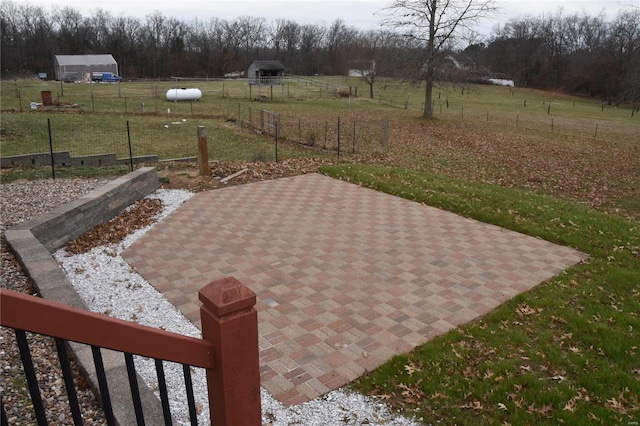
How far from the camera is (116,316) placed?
4961 millimetres

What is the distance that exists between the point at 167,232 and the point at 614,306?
6.18 m

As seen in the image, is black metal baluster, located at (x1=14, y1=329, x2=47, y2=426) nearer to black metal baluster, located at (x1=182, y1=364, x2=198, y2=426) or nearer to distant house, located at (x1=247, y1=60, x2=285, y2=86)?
black metal baluster, located at (x1=182, y1=364, x2=198, y2=426)

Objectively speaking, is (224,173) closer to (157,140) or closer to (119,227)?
(119,227)

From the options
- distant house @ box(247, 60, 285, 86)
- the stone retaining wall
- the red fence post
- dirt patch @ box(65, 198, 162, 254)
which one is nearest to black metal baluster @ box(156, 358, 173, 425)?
the red fence post

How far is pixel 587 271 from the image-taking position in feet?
21.1

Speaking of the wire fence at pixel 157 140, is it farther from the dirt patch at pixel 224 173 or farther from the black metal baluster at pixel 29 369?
the black metal baluster at pixel 29 369

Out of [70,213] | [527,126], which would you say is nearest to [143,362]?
[70,213]

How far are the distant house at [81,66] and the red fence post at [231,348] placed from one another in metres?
65.5

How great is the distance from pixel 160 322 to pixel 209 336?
10.6 feet

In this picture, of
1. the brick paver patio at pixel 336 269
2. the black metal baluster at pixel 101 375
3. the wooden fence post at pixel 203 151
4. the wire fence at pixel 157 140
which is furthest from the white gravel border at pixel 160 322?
the wire fence at pixel 157 140

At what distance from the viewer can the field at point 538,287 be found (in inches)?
153

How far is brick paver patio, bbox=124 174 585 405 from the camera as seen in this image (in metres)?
4.62

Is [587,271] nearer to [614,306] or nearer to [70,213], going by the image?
[614,306]

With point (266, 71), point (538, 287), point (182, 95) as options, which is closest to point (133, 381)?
point (538, 287)
